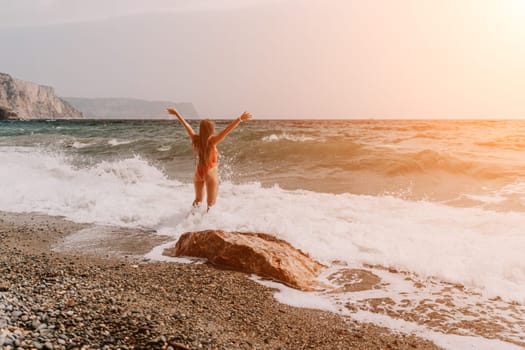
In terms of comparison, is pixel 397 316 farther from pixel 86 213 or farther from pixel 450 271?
pixel 86 213

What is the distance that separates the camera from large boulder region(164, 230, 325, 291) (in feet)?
16.4

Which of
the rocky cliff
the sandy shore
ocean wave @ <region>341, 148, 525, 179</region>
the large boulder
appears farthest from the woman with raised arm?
the rocky cliff

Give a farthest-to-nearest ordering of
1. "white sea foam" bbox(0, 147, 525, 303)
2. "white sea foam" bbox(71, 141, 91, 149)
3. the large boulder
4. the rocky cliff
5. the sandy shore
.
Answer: the rocky cliff
"white sea foam" bbox(71, 141, 91, 149)
"white sea foam" bbox(0, 147, 525, 303)
the large boulder
the sandy shore

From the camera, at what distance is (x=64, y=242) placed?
6.51 metres

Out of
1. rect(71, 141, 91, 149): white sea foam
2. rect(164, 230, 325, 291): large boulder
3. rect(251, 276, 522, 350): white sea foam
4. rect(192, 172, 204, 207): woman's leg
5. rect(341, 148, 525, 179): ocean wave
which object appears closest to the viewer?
rect(251, 276, 522, 350): white sea foam

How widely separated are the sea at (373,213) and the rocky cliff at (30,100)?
143 meters

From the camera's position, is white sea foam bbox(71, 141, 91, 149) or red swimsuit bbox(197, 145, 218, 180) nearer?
red swimsuit bbox(197, 145, 218, 180)

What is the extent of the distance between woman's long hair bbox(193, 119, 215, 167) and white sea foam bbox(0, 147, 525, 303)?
1042mm

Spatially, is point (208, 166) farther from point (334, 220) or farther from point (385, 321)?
point (385, 321)

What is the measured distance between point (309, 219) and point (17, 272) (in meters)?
4.82

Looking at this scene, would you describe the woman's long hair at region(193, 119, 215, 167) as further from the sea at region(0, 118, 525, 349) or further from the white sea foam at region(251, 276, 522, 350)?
the white sea foam at region(251, 276, 522, 350)

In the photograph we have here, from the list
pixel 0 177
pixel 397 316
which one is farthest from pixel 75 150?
pixel 397 316

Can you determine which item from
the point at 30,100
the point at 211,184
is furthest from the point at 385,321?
the point at 30,100

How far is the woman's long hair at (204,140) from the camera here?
274 inches
